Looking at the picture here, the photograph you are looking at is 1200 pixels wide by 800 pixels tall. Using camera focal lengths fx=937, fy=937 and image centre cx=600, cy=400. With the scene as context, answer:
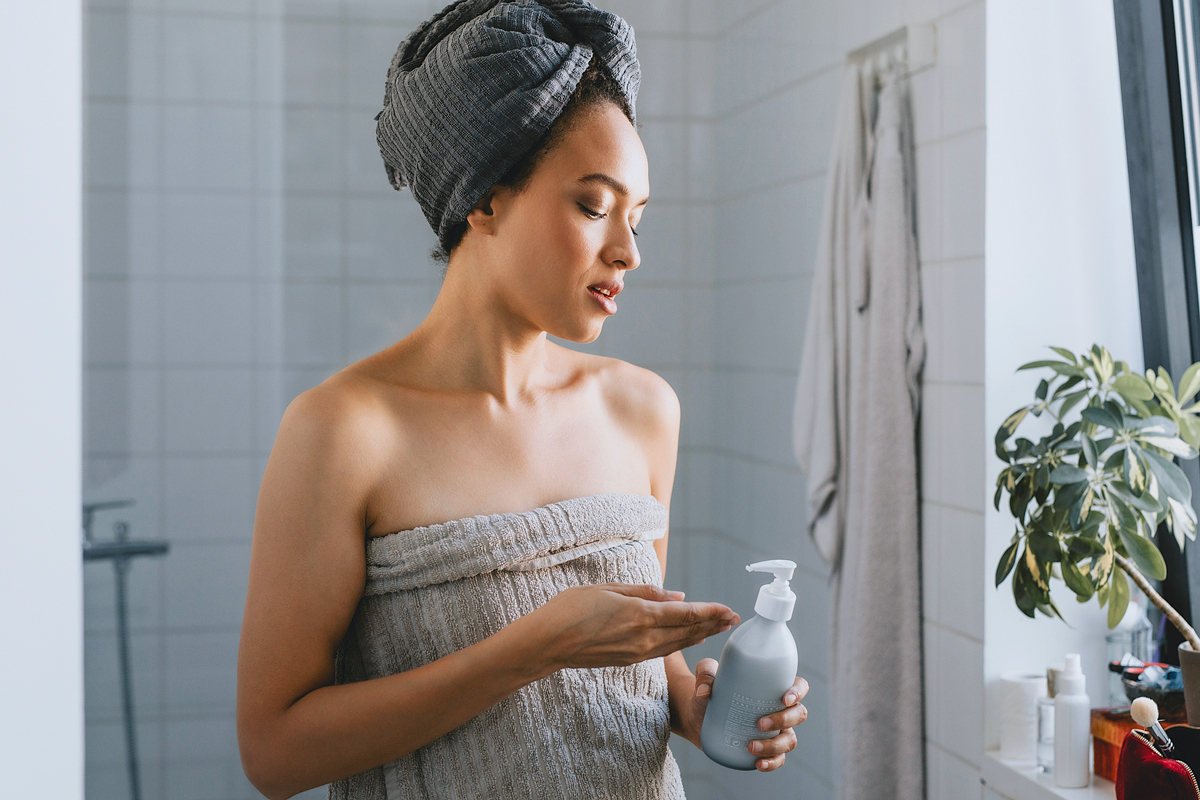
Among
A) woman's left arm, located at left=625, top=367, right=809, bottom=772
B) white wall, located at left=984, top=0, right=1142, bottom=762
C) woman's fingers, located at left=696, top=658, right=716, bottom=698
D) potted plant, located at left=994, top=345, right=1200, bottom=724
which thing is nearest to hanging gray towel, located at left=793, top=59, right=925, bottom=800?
white wall, located at left=984, top=0, right=1142, bottom=762

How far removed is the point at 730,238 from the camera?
6.77 ft

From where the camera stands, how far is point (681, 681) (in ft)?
2.89

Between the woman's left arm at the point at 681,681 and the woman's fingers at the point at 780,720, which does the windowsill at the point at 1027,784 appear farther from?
the woman's fingers at the point at 780,720

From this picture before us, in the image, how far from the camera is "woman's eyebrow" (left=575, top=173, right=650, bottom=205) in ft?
2.33

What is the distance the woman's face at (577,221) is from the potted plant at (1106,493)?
0.66 m

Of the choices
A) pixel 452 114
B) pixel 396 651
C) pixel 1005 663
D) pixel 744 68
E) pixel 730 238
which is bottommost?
pixel 1005 663

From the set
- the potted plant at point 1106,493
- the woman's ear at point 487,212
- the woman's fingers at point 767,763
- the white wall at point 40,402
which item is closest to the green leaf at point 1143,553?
the potted plant at point 1106,493

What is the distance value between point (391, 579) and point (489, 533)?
0.08 meters

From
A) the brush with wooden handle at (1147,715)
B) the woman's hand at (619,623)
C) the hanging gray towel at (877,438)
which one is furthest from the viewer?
the hanging gray towel at (877,438)

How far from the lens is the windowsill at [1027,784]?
113 cm

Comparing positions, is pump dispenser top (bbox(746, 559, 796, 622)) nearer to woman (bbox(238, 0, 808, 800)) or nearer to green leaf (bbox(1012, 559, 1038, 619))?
woman (bbox(238, 0, 808, 800))

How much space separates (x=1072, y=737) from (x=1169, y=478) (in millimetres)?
333

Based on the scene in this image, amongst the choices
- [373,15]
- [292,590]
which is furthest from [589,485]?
[373,15]

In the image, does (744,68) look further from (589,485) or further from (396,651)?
(396,651)
